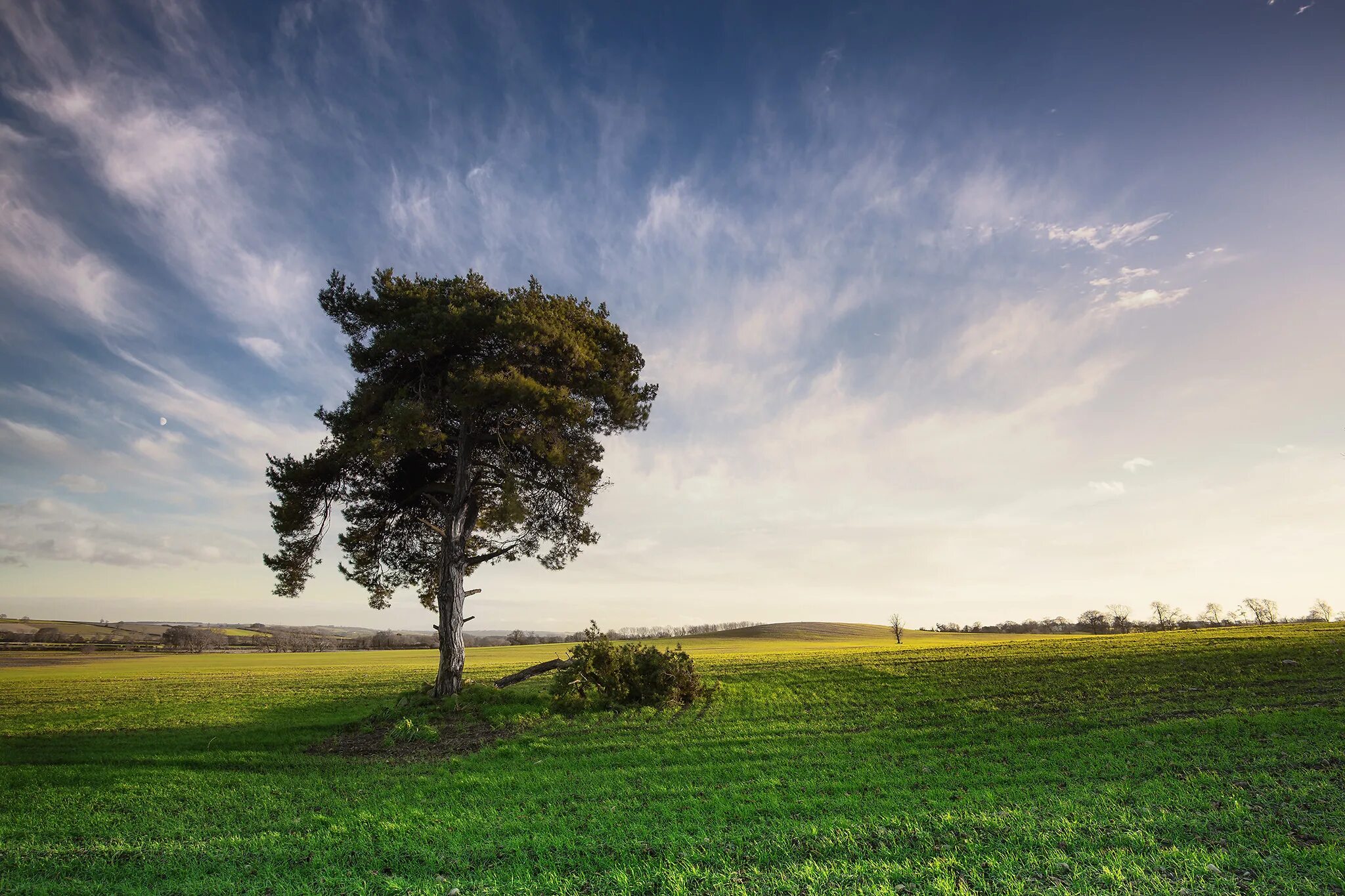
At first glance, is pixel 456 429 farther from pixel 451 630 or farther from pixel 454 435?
pixel 451 630

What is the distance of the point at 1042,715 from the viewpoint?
1590 cm

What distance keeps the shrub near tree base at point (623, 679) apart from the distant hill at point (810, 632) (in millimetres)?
70493

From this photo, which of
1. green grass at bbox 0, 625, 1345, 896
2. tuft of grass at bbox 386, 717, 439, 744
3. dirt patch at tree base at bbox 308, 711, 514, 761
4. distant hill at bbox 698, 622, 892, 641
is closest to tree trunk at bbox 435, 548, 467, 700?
green grass at bbox 0, 625, 1345, 896

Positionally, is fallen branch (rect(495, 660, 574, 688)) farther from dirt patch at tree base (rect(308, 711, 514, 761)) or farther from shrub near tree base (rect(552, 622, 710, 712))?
dirt patch at tree base (rect(308, 711, 514, 761))

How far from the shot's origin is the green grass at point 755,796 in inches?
287

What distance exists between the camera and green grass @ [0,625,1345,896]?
23.9ft

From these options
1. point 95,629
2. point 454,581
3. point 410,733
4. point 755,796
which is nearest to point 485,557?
point 454,581

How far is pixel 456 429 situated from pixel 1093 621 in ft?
325

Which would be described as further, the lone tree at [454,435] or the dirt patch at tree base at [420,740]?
the lone tree at [454,435]

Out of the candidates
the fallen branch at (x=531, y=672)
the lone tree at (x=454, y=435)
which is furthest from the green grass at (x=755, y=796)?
the lone tree at (x=454, y=435)

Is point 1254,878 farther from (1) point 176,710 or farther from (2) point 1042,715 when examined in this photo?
(1) point 176,710

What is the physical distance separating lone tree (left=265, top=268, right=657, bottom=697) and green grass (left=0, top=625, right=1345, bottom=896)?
5282mm

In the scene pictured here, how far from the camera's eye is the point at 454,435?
2100cm

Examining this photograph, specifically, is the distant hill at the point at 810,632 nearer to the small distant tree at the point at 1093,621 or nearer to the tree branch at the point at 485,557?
the small distant tree at the point at 1093,621
